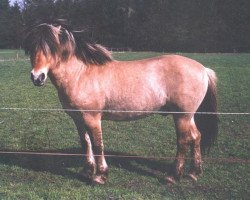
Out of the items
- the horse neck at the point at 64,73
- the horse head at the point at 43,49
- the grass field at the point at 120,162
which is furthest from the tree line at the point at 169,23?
the horse head at the point at 43,49

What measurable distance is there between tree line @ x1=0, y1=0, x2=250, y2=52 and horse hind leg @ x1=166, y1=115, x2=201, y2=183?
46.1m

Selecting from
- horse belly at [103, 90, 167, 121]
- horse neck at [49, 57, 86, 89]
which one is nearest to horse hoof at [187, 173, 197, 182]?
horse belly at [103, 90, 167, 121]

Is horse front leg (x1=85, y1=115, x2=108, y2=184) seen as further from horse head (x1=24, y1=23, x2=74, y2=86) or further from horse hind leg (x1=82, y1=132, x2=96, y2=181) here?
horse head (x1=24, y1=23, x2=74, y2=86)

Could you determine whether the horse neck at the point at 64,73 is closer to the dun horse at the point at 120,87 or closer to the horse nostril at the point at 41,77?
the dun horse at the point at 120,87

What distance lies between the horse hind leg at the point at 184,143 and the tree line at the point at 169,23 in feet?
151

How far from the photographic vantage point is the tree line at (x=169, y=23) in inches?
2063

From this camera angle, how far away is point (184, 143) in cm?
573

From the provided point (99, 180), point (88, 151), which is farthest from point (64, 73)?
point (99, 180)

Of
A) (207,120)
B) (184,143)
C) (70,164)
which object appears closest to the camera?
(184,143)

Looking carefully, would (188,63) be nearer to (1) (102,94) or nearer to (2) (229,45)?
(1) (102,94)

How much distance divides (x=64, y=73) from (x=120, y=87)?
86 cm

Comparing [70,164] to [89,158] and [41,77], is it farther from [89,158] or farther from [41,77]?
[41,77]

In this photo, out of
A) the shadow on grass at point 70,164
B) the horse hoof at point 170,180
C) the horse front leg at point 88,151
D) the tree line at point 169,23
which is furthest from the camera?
the tree line at point 169,23

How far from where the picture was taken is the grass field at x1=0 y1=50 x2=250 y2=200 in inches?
210
